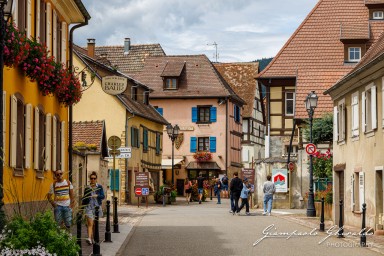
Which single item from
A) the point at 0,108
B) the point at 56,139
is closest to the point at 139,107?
the point at 56,139

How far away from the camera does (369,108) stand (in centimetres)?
2667

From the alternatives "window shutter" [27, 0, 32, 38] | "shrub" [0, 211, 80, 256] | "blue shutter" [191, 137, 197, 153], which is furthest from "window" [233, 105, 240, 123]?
"shrub" [0, 211, 80, 256]

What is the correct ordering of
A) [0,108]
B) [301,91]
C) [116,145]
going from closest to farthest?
[0,108] < [116,145] < [301,91]

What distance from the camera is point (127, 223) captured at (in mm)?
31000

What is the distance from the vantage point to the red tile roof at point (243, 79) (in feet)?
286

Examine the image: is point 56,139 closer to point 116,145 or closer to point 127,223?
point 116,145

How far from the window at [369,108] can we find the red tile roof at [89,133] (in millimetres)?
13755

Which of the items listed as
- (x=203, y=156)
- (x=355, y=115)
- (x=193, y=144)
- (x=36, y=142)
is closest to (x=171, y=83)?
(x=193, y=144)

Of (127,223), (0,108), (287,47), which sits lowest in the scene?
(127,223)

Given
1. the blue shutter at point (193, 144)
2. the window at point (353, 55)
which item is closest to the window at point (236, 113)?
the blue shutter at point (193, 144)

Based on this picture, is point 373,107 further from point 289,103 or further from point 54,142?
point 289,103

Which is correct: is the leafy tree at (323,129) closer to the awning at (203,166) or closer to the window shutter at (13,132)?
the window shutter at (13,132)

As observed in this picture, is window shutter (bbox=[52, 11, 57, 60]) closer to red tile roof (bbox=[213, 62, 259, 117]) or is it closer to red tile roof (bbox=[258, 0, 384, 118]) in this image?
red tile roof (bbox=[258, 0, 384, 118])

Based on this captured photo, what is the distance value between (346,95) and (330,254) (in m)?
12.1
